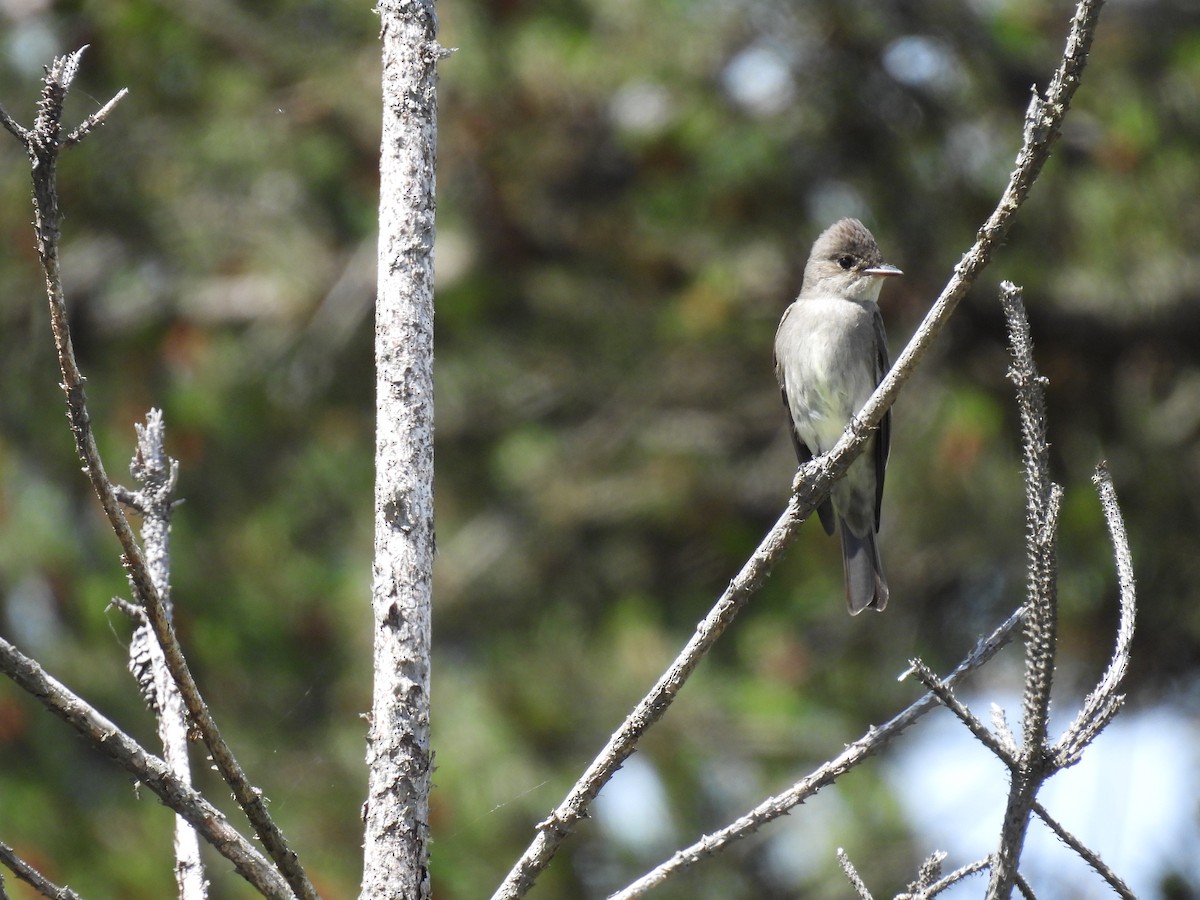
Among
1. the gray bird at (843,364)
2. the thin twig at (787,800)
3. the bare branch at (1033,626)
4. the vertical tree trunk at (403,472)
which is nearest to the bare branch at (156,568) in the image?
the vertical tree trunk at (403,472)

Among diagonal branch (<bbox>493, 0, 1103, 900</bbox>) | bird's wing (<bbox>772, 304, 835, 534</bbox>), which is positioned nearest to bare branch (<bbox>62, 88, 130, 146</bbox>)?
diagonal branch (<bbox>493, 0, 1103, 900</bbox>)

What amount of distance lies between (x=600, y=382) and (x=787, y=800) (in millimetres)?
4343

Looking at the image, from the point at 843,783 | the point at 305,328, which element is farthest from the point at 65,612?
the point at 843,783

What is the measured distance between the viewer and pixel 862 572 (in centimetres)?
405

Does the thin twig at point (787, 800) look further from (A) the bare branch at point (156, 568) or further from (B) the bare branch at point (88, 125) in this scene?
(B) the bare branch at point (88, 125)

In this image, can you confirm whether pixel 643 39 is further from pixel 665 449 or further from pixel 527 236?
pixel 665 449

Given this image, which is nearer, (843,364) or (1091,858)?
(1091,858)

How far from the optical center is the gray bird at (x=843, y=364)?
4.13 metres

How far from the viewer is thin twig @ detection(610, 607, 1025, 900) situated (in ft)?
5.33

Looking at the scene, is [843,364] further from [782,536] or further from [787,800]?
[787,800]

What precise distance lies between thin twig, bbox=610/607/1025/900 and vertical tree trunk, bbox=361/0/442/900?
0.27m

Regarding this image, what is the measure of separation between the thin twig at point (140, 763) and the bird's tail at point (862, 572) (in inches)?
97.2

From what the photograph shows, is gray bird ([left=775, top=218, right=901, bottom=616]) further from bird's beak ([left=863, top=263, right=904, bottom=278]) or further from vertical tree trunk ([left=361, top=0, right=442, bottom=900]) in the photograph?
vertical tree trunk ([left=361, top=0, right=442, bottom=900])

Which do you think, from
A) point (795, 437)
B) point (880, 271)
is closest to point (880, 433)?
point (795, 437)
